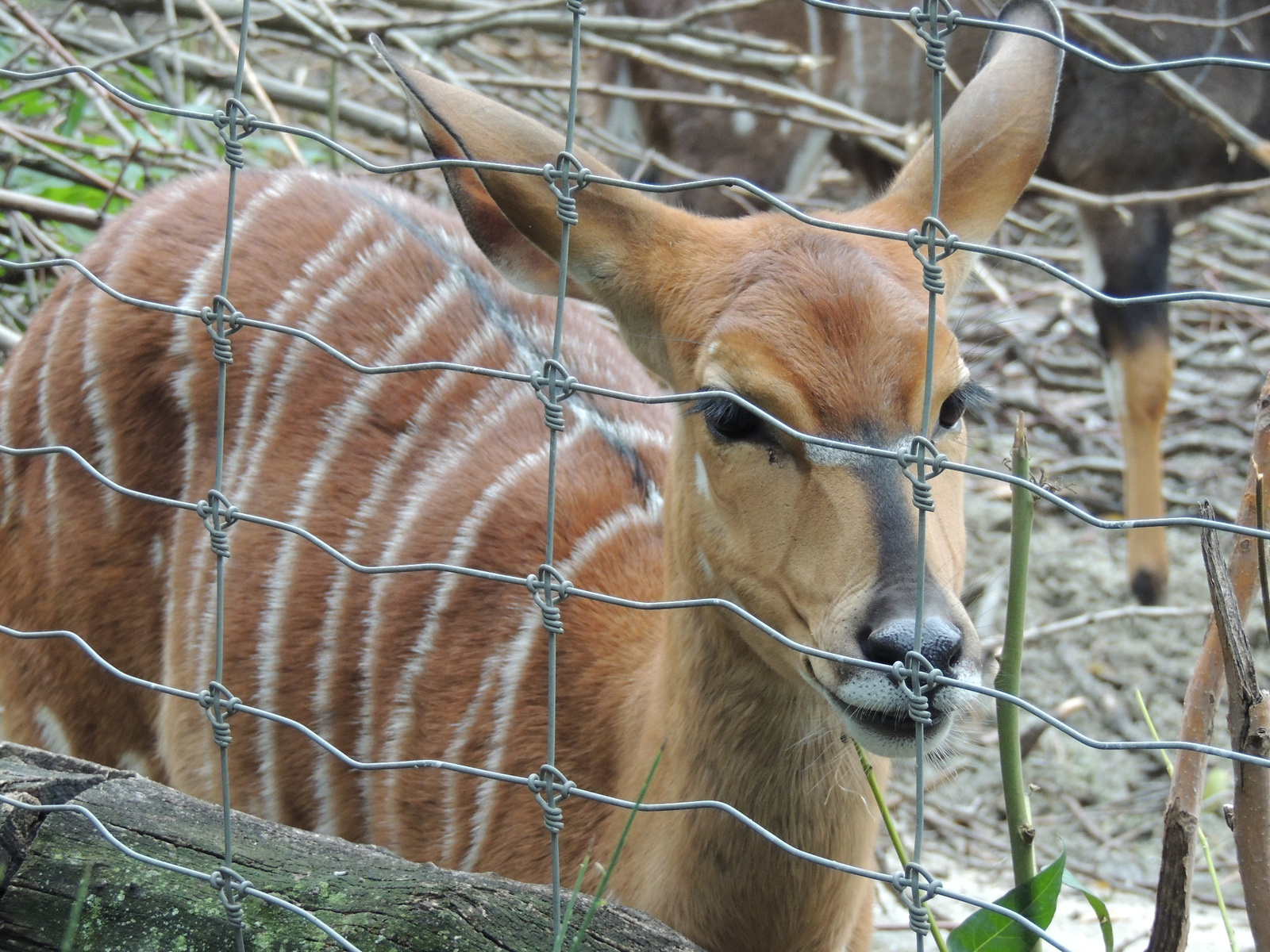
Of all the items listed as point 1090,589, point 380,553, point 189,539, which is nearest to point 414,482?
point 380,553

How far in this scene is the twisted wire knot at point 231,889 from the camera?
4.77 ft

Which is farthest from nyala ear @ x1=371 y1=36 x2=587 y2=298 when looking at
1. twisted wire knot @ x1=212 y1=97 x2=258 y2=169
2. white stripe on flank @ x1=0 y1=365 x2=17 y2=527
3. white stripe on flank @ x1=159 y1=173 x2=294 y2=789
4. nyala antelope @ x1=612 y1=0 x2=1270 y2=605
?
nyala antelope @ x1=612 y1=0 x2=1270 y2=605

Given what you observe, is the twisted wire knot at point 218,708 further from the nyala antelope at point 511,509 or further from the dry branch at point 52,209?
the dry branch at point 52,209

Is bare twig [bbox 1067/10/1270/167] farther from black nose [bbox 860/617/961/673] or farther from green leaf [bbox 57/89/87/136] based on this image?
green leaf [bbox 57/89/87/136]

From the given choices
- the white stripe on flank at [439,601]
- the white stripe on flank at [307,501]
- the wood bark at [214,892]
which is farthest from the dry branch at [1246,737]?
the white stripe on flank at [307,501]

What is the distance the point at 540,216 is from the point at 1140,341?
316cm

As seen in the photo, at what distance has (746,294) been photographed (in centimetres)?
175

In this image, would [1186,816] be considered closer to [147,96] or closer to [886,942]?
[886,942]

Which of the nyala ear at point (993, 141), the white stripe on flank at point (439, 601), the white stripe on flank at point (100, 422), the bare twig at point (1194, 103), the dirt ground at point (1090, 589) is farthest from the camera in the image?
the bare twig at point (1194, 103)

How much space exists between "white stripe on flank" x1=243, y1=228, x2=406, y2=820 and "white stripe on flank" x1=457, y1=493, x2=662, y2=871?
439 millimetres

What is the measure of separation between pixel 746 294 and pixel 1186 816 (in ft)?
2.59

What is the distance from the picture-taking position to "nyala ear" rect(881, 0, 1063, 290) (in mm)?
1897

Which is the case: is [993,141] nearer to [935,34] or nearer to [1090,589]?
[935,34]

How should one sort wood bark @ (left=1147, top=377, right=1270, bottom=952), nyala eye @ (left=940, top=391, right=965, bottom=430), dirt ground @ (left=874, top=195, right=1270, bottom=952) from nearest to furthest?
1. wood bark @ (left=1147, top=377, right=1270, bottom=952)
2. nyala eye @ (left=940, top=391, right=965, bottom=430)
3. dirt ground @ (left=874, top=195, right=1270, bottom=952)
